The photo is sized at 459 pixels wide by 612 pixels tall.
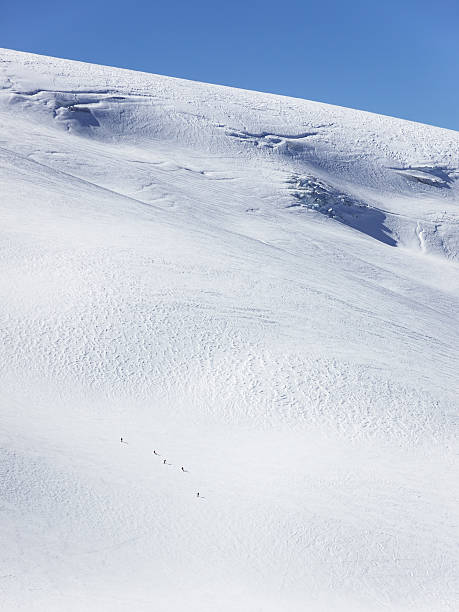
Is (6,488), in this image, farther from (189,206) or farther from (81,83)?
(81,83)

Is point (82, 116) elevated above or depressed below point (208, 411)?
above

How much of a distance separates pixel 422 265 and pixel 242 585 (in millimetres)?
20467

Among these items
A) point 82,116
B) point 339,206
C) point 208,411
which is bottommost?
point 208,411

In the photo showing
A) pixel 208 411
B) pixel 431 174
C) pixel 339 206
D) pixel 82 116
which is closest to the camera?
pixel 208 411

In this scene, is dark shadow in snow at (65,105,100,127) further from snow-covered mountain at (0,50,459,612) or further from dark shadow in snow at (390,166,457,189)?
dark shadow in snow at (390,166,457,189)

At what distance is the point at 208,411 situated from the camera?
10.9m

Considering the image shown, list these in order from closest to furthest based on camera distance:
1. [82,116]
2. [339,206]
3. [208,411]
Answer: [208,411] → [339,206] → [82,116]

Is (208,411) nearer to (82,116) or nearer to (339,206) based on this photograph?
(339,206)

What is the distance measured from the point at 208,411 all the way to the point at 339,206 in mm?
19210

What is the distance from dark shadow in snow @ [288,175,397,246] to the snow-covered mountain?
137 inches

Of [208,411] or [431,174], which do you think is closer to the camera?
[208,411]

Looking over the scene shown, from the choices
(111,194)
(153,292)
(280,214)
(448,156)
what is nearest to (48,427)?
(153,292)

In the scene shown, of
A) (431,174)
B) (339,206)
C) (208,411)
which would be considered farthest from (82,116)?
(208,411)

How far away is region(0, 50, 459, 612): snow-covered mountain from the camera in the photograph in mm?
7492
